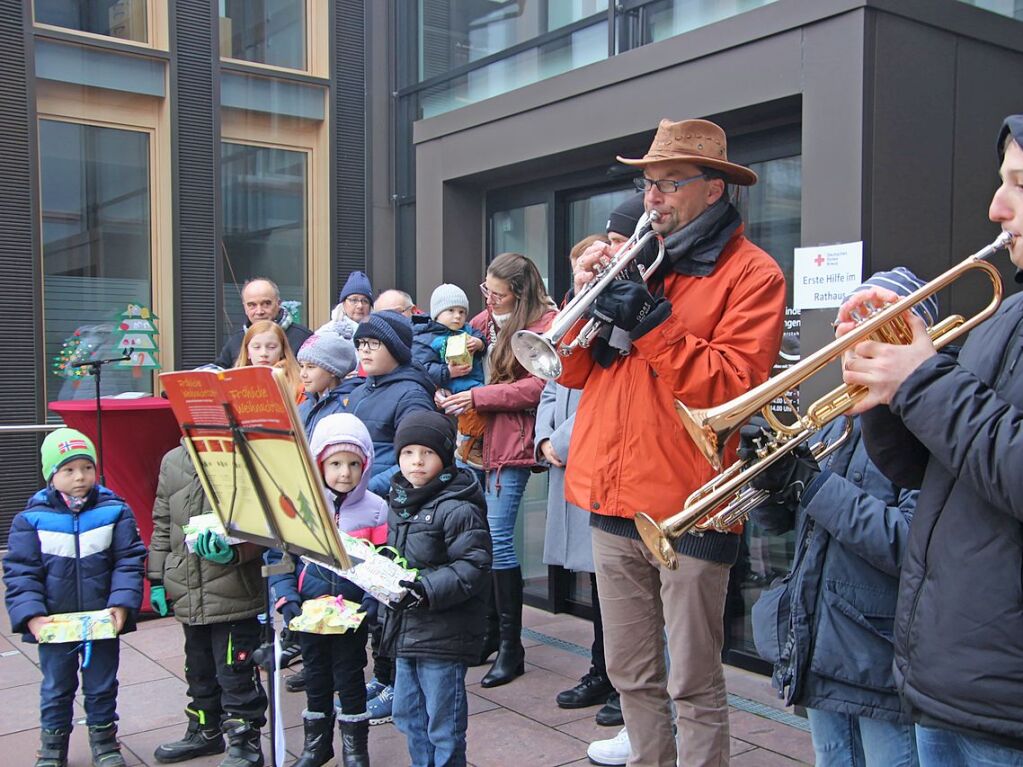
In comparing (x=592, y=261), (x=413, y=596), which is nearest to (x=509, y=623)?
(x=413, y=596)

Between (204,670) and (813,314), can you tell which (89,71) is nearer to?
(204,670)

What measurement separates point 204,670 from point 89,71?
19.8ft

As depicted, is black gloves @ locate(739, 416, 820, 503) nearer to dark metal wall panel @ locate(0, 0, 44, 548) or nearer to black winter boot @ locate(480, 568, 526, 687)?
black winter boot @ locate(480, 568, 526, 687)

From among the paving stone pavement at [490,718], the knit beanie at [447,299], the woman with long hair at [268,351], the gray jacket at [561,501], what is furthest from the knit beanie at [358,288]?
the paving stone pavement at [490,718]

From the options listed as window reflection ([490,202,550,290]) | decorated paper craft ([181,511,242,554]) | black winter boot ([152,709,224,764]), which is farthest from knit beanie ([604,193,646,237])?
window reflection ([490,202,550,290])

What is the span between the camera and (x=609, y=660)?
3.29m

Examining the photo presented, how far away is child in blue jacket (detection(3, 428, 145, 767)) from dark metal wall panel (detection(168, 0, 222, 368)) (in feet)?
15.3

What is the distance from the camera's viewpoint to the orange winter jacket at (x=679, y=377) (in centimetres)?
295

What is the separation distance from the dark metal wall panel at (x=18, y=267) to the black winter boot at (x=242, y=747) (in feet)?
15.5

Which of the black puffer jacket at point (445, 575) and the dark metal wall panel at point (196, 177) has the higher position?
the dark metal wall panel at point (196, 177)

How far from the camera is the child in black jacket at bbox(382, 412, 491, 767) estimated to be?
356cm

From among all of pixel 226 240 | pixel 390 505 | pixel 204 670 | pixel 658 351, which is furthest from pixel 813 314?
pixel 226 240

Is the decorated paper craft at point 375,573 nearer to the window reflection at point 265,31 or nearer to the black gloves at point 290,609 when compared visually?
the black gloves at point 290,609

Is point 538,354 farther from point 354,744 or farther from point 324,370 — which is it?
point 324,370
